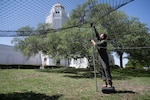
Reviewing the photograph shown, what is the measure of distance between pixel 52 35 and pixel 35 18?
9.28 m

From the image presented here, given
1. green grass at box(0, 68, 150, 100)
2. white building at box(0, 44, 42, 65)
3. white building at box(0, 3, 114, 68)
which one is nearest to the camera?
green grass at box(0, 68, 150, 100)

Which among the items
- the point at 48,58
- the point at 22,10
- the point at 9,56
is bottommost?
the point at 48,58

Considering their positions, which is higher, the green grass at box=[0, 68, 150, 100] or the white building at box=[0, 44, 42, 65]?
the white building at box=[0, 44, 42, 65]

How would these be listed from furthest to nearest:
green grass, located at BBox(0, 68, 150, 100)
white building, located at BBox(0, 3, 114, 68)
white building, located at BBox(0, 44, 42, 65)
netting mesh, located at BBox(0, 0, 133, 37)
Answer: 1. white building, located at BBox(0, 44, 42, 65)
2. white building, located at BBox(0, 3, 114, 68)
3. netting mesh, located at BBox(0, 0, 133, 37)
4. green grass, located at BBox(0, 68, 150, 100)

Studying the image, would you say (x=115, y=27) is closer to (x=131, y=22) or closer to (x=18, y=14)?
(x=131, y=22)

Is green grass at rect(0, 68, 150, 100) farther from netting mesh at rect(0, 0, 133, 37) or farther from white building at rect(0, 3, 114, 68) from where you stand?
white building at rect(0, 3, 114, 68)

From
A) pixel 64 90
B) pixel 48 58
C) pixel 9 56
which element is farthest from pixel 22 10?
pixel 9 56

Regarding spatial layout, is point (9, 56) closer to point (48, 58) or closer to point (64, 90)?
point (48, 58)

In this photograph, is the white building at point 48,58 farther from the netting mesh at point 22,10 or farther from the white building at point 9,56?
the netting mesh at point 22,10

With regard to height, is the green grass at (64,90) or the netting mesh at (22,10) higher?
the netting mesh at (22,10)

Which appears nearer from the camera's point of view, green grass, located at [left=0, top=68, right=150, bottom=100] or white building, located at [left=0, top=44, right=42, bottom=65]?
green grass, located at [left=0, top=68, right=150, bottom=100]

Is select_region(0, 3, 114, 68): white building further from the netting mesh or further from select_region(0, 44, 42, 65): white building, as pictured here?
the netting mesh

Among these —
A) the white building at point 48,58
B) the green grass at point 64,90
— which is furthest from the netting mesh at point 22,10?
the white building at point 48,58

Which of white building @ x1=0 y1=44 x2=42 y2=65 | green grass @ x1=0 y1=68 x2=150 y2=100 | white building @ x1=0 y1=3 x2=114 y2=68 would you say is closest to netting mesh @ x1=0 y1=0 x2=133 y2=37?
green grass @ x1=0 y1=68 x2=150 y2=100
